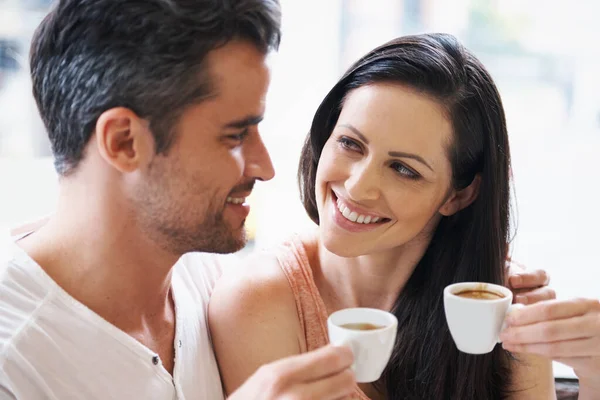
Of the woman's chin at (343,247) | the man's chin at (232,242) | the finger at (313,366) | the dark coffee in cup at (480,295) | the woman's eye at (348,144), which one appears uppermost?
the woman's eye at (348,144)

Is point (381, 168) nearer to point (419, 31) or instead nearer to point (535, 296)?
point (535, 296)

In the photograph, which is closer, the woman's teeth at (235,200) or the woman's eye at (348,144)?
the woman's teeth at (235,200)

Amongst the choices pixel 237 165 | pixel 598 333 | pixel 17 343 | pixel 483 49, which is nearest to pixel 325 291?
pixel 237 165

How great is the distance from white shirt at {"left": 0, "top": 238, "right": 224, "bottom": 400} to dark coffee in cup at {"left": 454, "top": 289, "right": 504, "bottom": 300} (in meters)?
0.58

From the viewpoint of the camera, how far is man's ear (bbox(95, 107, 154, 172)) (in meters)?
1.30

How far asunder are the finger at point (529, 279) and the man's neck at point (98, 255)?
2.78 ft

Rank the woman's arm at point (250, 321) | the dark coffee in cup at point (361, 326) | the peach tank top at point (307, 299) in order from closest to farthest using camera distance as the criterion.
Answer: the dark coffee in cup at point (361, 326) → the woman's arm at point (250, 321) → the peach tank top at point (307, 299)

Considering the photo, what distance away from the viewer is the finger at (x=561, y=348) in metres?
1.36

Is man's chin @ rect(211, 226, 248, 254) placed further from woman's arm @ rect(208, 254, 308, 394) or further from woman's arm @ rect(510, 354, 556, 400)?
woman's arm @ rect(510, 354, 556, 400)

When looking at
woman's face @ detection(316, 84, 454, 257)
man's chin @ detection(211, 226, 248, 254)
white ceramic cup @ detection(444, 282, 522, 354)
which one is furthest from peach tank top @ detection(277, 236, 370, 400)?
white ceramic cup @ detection(444, 282, 522, 354)

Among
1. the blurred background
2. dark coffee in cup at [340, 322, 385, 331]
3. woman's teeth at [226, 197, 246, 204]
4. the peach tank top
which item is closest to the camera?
dark coffee in cup at [340, 322, 385, 331]

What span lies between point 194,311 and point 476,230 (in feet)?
2.41

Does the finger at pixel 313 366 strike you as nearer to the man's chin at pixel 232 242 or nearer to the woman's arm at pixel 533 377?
the man's chin at pixel 232 242

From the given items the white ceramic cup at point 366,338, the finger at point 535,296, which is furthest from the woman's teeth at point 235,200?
the finger at point 535,296
